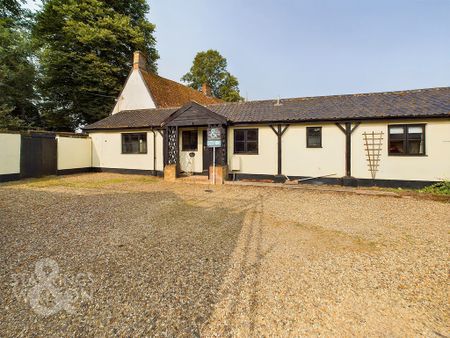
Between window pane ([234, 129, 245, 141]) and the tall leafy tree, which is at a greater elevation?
the tall leafy tree

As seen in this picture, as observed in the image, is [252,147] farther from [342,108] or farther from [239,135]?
[342,108]

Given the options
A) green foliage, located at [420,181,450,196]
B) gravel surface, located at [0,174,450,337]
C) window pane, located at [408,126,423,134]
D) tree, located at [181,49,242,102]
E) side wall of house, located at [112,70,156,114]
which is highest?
tree, located at [181,49,242,102]

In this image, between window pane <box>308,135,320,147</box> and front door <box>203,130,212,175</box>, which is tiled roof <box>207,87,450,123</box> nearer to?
window pane <box>308,135,320,147</box>

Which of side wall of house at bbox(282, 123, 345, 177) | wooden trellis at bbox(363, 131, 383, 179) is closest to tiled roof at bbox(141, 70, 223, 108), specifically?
side wall of house at bbox(282, 123, 345, 177)

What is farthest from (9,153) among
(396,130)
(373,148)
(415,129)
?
(415,129)

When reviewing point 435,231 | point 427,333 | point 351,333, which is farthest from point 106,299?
point 435,231

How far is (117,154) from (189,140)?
503 centimetres

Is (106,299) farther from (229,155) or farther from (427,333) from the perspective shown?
(229,155)

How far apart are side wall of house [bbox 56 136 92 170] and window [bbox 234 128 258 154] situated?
1003 centimetres

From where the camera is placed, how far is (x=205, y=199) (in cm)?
801

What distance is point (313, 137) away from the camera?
10656 millimetres

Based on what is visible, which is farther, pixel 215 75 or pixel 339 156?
pixel 215 75

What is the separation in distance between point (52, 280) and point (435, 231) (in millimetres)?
7042

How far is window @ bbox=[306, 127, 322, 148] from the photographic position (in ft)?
34.6
